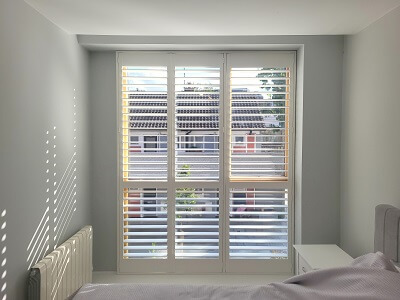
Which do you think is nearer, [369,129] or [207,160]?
[369,129]

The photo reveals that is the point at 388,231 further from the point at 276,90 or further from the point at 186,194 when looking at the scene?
the point at 186,194

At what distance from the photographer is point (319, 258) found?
3111 mm

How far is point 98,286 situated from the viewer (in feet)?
6.98

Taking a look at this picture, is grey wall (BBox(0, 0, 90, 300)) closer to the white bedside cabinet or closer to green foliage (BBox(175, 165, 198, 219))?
green foliage (BBox(175, 165, 198, 219))

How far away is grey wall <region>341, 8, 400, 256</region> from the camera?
2.71 m

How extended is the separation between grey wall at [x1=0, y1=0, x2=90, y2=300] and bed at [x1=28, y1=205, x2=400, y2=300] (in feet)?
2.17

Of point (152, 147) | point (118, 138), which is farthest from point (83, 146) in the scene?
point (152, 147)

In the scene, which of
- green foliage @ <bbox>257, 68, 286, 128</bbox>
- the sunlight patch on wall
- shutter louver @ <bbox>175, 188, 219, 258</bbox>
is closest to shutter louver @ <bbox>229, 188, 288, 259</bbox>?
shutter louver @ <bbox>175, 188, 219, 258</bbox>

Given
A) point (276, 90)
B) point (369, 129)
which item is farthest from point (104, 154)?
point (369, 129)

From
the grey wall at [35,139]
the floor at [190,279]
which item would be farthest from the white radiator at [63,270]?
the floor at [190,279]

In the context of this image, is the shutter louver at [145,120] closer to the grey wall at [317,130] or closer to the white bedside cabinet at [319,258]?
the grey wall at [317,130]

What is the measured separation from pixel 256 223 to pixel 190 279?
80cm

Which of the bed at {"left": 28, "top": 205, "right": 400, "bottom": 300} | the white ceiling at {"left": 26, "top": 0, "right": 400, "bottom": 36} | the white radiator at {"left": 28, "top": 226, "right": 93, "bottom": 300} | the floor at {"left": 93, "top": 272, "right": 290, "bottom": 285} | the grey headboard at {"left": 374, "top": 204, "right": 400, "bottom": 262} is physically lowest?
the floor at {"left": 93, "top": 272, "right": 290, "bottom": 285}

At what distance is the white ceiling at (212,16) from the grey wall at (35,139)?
23 cm
